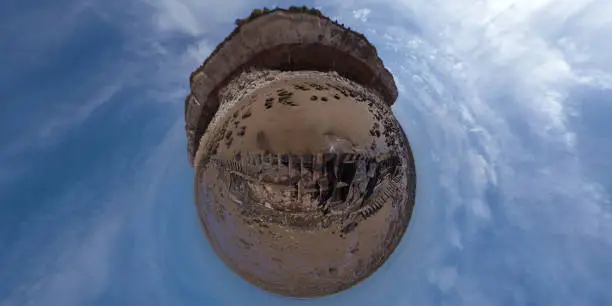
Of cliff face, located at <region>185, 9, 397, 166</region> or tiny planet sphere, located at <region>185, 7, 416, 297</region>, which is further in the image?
cliff face, located at <region>185, 9, 397, 166</region>

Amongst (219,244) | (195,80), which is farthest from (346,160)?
(195,80)

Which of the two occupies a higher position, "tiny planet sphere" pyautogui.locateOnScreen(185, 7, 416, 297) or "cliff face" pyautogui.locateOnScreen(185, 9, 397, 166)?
"cliff face" pyautogui.locateOnScreen(185, 9, 397, 166)

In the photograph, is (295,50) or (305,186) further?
(295,50)

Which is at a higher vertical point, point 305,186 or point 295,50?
point 295,50

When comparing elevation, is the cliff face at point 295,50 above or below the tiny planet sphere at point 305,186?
above

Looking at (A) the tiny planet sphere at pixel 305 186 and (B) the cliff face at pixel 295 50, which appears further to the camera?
(B) the cliff face at pixel 295 50
